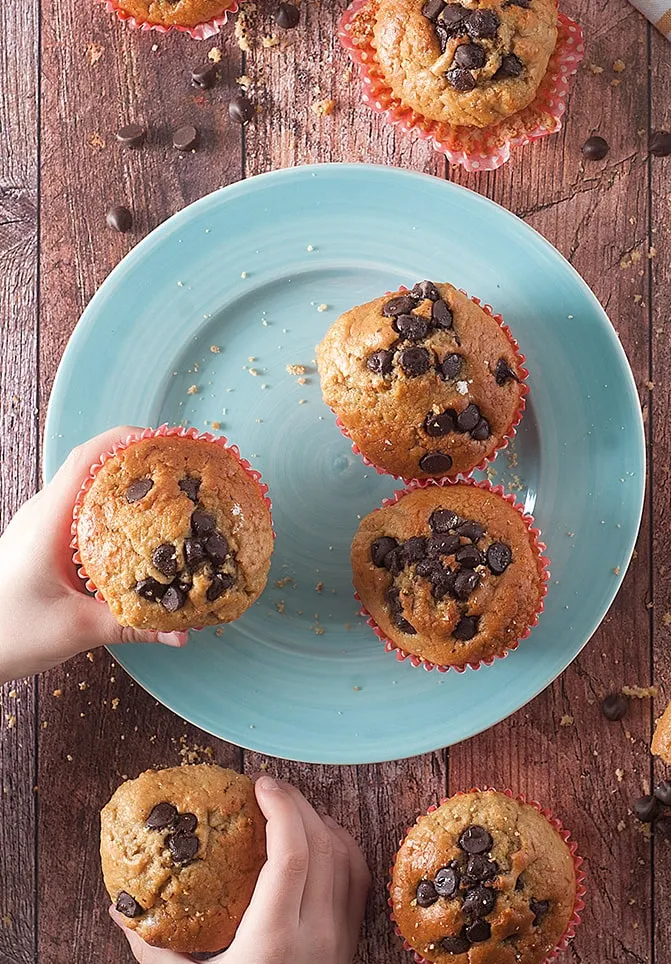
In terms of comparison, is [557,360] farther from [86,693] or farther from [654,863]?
[86,693]

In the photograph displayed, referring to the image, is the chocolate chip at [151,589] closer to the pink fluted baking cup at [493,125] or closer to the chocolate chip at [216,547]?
the chocolate chip at [216,547]

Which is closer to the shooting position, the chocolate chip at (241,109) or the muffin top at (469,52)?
the muffin top at (469,52)

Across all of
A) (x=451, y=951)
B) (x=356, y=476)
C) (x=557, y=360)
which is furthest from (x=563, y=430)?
(x=451, y=951)

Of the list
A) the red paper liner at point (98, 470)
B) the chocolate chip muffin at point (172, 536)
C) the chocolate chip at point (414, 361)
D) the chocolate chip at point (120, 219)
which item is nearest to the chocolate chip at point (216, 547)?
the chocolate chip muffin at point (172, 536)

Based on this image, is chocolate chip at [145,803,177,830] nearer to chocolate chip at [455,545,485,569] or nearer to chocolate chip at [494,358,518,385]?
chocolate chip at [455,545,485,569]

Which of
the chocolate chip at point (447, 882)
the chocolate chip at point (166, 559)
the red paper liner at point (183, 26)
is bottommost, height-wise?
the chocolate chip at point (447, 882)
